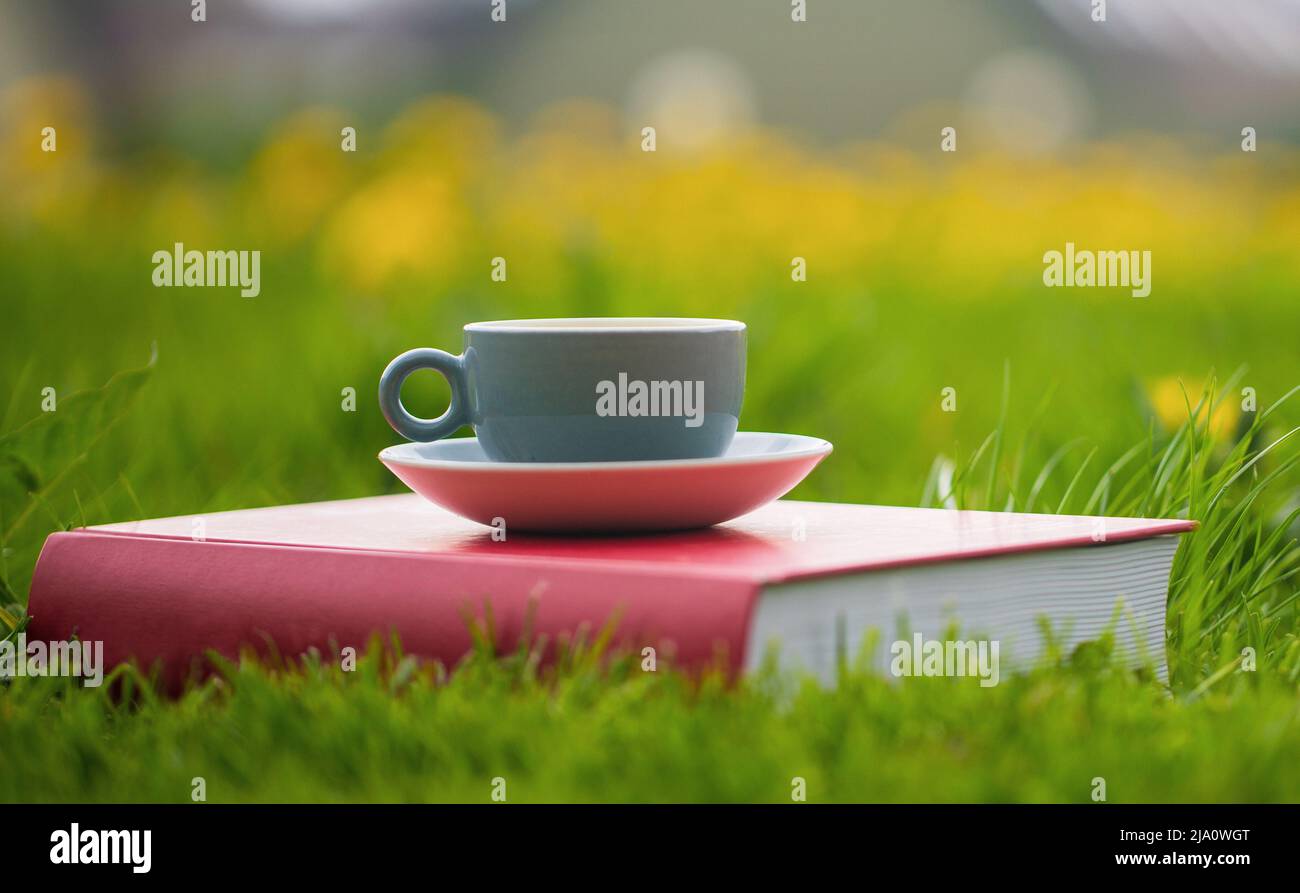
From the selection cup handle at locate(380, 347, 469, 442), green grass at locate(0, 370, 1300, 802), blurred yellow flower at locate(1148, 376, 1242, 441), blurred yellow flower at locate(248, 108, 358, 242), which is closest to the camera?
green grass at locate(0, 370, 1300, 802)

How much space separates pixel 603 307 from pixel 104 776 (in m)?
2.25

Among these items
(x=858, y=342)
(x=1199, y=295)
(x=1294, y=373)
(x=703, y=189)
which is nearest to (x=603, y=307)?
(x=858, y=342)

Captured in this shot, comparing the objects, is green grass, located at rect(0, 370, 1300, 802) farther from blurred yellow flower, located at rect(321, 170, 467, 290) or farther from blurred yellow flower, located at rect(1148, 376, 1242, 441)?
blurred yellow flower, located at rect(321, 170, 467, 290)

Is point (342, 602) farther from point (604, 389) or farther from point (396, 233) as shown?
point (396, 233)

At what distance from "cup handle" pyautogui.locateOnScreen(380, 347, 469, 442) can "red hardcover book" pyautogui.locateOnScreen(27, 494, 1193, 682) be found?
0.12 metres

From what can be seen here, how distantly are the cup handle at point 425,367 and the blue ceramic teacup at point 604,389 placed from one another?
3 centimetres

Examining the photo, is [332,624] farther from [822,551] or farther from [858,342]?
[858,342]

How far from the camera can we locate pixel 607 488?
1.62 m

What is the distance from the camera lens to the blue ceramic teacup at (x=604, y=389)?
1.67 m

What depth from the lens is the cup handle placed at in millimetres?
1785

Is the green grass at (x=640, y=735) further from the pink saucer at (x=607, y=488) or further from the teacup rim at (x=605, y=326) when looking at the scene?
the teacup rim at (x=605, y=326)

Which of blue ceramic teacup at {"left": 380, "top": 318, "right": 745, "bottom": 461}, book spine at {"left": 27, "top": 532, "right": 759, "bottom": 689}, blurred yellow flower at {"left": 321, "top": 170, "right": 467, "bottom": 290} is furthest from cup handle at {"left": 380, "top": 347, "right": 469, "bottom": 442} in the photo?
blurred yellow flower at {"left": 321, "top": 170, "right": 467, "bottom": 290}
